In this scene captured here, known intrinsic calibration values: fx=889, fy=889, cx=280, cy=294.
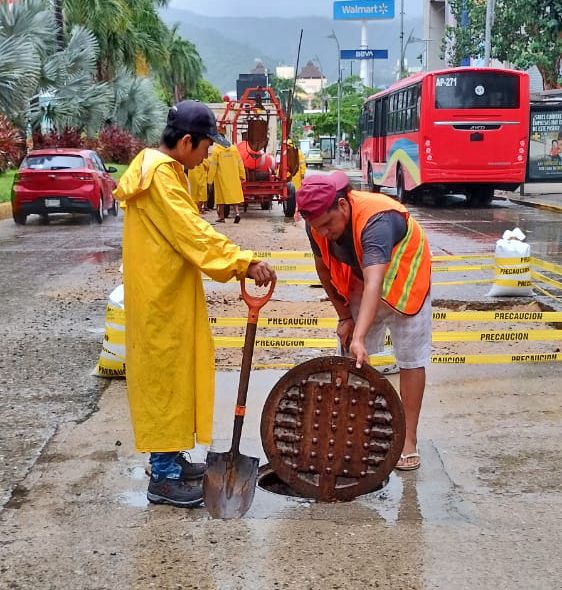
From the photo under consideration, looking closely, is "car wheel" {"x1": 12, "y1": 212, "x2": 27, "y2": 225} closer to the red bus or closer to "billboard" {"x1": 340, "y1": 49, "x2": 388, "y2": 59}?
the red bus

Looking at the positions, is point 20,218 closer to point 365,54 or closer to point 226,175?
point 226,175

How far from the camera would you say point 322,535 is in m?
3.59

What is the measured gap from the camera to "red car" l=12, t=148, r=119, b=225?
54.2 ft

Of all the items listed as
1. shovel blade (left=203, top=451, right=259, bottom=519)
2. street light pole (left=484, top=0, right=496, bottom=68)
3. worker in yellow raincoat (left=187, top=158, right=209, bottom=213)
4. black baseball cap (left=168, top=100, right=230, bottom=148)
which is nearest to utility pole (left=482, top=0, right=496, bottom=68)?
street light pole (left=484, top=0, right=496, bottom=68)

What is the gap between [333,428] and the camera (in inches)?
147

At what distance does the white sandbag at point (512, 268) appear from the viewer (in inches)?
323

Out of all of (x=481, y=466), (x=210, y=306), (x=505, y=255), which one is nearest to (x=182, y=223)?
(x=481, y=466)

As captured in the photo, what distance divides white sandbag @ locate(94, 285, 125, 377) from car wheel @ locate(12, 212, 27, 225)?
1190 cm

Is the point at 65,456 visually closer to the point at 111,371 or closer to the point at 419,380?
the point at 111,371

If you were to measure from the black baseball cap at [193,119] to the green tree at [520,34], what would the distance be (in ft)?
51.8

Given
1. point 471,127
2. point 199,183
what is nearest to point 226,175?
point 199,183

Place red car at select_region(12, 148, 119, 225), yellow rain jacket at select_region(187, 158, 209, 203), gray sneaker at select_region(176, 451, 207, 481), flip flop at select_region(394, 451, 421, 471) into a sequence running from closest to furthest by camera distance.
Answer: gray sneaker at select_region(176, 451, 207, 481) → flip flop at select_region(394, 451, 421, 471) → red car at select_region(12, 148, 119, 225) → yellow rain jacket at select_region(187, 158, 209, 203)

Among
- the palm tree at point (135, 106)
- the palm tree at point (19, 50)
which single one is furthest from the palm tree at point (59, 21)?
the palm tree at point (135, 106)

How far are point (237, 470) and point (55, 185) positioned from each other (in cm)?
1356
